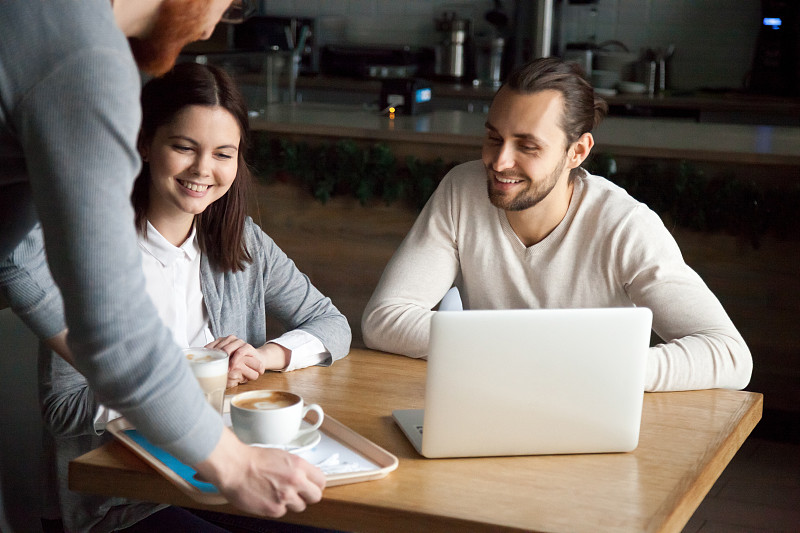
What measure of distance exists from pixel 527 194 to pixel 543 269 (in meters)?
0.17

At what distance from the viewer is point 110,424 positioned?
4.65 ft

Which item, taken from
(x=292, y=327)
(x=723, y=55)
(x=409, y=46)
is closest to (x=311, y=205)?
(x=292, y=327)

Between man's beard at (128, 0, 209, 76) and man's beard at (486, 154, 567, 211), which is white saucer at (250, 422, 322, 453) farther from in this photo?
man's beard at (486, 154, 567, 211)

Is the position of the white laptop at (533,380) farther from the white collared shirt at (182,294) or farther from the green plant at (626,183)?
the green plant at (626,183)

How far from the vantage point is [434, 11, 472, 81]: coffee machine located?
5.77 meters

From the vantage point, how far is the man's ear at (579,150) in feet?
7.00

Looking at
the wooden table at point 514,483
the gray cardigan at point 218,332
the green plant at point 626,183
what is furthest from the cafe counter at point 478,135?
the wooden table at point 514,483

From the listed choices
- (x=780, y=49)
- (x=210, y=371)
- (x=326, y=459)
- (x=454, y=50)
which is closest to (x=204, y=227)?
(x=210, y=371)

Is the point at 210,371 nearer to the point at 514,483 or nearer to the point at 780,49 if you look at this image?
the point at 514,483

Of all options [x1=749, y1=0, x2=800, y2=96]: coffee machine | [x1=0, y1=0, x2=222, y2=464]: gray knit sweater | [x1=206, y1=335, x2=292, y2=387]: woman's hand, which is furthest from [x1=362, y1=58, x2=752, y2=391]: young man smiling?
[x1=749, y1=0, x2=800, y2=96]: coffee machine

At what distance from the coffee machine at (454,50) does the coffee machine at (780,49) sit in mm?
1720

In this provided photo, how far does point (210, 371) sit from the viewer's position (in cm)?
133

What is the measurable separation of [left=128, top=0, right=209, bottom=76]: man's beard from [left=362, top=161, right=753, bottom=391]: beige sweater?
0.84 m

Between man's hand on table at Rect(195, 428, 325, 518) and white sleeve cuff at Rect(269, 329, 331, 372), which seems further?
white sleeve cuff at Rect(269, 329, 331, 372)
